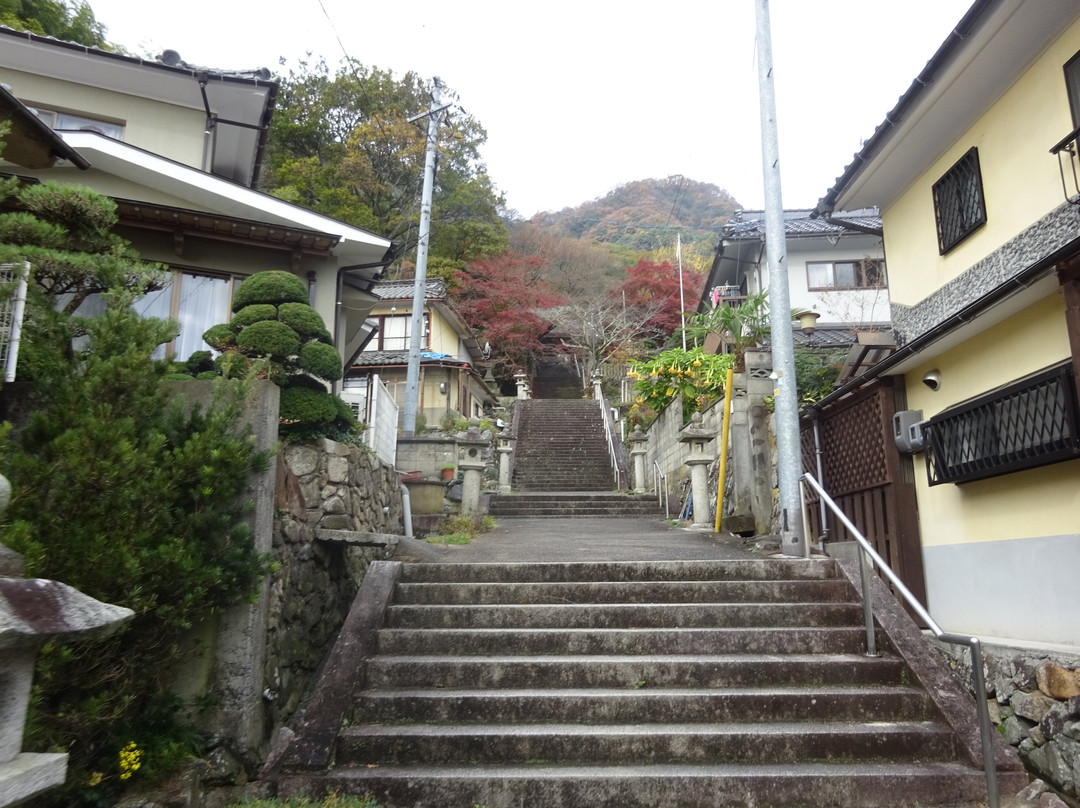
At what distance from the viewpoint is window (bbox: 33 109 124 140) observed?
11109mm

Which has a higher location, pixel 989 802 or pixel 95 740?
pixel 95 740

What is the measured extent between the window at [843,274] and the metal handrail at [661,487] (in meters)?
7.54

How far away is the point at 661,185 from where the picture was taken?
66812 mm

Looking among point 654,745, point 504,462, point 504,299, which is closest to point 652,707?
point 654,745

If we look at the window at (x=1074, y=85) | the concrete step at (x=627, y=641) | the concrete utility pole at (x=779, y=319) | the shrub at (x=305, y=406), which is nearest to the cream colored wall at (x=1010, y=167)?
the window at (x=1074, y=85)

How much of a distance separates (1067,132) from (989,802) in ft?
18.4

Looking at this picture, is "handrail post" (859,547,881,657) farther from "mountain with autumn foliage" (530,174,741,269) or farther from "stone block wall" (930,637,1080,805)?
"mountain with autumn foliage" (530,174,741,269)

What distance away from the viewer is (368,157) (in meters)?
31.2

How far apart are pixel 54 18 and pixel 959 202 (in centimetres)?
2099

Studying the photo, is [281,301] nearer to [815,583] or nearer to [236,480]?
[236,480]

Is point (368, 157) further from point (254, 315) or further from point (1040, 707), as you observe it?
point (1040, 707)

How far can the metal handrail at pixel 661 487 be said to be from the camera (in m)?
14.9

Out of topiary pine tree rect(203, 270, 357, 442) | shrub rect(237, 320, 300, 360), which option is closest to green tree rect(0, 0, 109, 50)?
topiary pine tree rect(203, 270, 357, 442)

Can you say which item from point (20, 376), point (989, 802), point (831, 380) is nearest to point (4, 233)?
point (20, 376)
